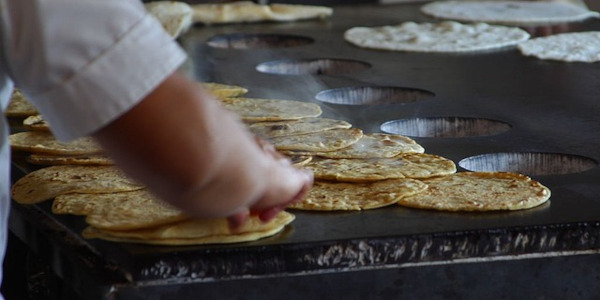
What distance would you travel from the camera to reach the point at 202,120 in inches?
43.5

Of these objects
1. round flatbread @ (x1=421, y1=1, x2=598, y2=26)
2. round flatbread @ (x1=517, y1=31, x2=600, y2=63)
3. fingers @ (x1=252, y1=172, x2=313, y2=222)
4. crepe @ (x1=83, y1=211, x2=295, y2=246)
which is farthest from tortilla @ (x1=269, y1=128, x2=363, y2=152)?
round flatbread @ (x1=421, y1=1, x2=598, y2=26)

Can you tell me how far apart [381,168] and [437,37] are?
1.85m

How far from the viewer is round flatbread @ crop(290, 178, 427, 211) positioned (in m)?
1.69

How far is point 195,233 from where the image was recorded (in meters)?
1.50

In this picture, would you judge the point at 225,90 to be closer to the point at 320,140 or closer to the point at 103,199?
the point at 320,140

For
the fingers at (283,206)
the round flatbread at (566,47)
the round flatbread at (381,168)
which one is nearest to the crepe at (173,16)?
the round flatbread at (566,47)

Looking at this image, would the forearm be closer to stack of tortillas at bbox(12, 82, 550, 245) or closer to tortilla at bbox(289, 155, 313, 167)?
stack of tortillas at bbox(12, 82, 550, 245)

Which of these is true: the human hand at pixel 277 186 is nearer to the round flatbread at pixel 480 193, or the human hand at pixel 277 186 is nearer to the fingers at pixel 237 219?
the fingers at pixel 237 219

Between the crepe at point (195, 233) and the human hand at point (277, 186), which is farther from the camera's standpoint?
the crepe at point (195, 233)

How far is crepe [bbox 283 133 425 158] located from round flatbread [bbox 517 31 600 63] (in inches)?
49.9

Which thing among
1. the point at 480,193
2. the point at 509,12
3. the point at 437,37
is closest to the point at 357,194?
the point at 480,193

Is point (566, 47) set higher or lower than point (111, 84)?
lower

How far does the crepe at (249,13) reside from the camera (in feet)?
13.8

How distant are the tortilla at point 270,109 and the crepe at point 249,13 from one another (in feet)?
5.45
